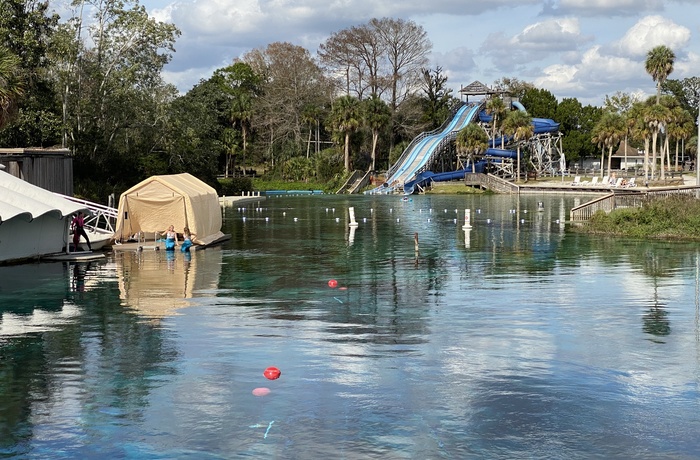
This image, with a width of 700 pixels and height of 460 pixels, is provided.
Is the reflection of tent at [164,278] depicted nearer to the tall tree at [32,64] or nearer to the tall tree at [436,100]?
the tall tree at [32,64]

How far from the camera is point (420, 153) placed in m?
97.4

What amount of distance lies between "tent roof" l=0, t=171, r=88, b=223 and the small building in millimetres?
8634

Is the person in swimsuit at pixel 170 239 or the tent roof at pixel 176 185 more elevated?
the tent roof at pixel 176 185

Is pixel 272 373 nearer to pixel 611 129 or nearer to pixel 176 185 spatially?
pixel 176 185

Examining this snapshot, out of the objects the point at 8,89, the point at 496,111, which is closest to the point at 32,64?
the point at 8,89

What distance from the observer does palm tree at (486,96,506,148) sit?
96500mm

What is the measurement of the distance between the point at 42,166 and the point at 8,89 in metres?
5.55

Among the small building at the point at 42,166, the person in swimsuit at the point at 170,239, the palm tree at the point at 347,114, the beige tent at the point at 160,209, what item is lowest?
the person in swimsuit at the point at 170,239

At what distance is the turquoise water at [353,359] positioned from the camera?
10750 millimetres

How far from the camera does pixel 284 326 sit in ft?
57.9

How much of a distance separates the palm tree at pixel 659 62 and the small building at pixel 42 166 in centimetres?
6606

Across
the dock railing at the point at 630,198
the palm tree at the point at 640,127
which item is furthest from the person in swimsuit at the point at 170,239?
the palm tree at the point at 640,127

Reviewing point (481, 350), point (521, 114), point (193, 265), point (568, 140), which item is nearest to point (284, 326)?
point (481, 350)

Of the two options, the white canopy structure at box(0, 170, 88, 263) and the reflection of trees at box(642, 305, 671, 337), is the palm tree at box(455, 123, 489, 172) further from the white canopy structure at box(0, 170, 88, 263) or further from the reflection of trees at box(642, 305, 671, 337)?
the reflection of trees at box(642, 305, 671, 337)
